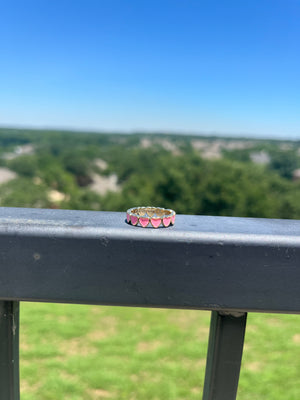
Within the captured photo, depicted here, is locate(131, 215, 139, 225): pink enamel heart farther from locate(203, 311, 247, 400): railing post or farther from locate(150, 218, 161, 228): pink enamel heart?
locate(203, 311, 247, 400): railing post

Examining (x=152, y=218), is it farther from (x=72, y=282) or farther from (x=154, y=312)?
(x=154, y=312)

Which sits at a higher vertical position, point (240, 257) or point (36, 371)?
A: point (240, 257)

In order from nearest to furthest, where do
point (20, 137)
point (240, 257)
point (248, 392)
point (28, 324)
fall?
point (240, 257) < point (248, 392) < point (28, 324) < point (20, 137)

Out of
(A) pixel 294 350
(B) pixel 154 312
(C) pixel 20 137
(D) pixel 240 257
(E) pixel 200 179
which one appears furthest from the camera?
(C) pixel 20 137

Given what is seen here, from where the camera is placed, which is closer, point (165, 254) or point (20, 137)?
point (165, 254)

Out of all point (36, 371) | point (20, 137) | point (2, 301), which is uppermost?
point (20, 137)

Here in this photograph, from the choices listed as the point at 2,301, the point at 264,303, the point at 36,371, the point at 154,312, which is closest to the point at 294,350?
the point at 154,312

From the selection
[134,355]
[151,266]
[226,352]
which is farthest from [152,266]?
[134,355]
